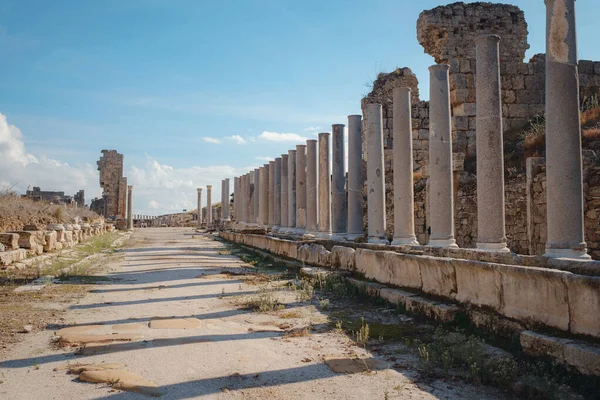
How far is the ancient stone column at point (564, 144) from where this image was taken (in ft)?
23.6

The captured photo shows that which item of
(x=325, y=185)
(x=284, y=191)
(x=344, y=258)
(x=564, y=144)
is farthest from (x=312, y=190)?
(x=564, y=144)

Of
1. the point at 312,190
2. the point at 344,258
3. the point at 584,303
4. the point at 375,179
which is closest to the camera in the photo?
the point at 584,303

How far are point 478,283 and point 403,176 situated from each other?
19.3 feet

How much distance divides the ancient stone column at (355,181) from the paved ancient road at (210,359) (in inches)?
→ 273

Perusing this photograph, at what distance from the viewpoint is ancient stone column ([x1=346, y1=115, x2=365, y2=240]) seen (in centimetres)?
1562

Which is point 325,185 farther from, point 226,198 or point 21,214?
point 226,198

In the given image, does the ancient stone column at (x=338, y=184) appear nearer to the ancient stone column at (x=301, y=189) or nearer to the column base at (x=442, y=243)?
the ancient stone column at (x=301, y=189)

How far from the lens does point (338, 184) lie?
17.9 meters

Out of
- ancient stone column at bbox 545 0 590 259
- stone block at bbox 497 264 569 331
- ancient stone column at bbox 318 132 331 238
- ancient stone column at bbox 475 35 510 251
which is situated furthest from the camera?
ancient stone column at bbox 318 132 331 238

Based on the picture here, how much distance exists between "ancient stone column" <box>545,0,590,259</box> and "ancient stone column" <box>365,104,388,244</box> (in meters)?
6.14

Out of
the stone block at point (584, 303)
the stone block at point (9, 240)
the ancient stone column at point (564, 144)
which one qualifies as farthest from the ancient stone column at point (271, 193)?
the stone block at point (584, 303)

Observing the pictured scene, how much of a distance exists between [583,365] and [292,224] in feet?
64.7

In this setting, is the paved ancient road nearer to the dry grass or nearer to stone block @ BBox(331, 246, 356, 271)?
stone block @ BBox(331, 246, 356, 271)

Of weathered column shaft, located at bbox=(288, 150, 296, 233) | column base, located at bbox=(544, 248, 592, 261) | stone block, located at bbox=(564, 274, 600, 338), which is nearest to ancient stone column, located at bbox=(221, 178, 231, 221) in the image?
weathered column shaft, located at bbox=(288, 150, 296, 233)
